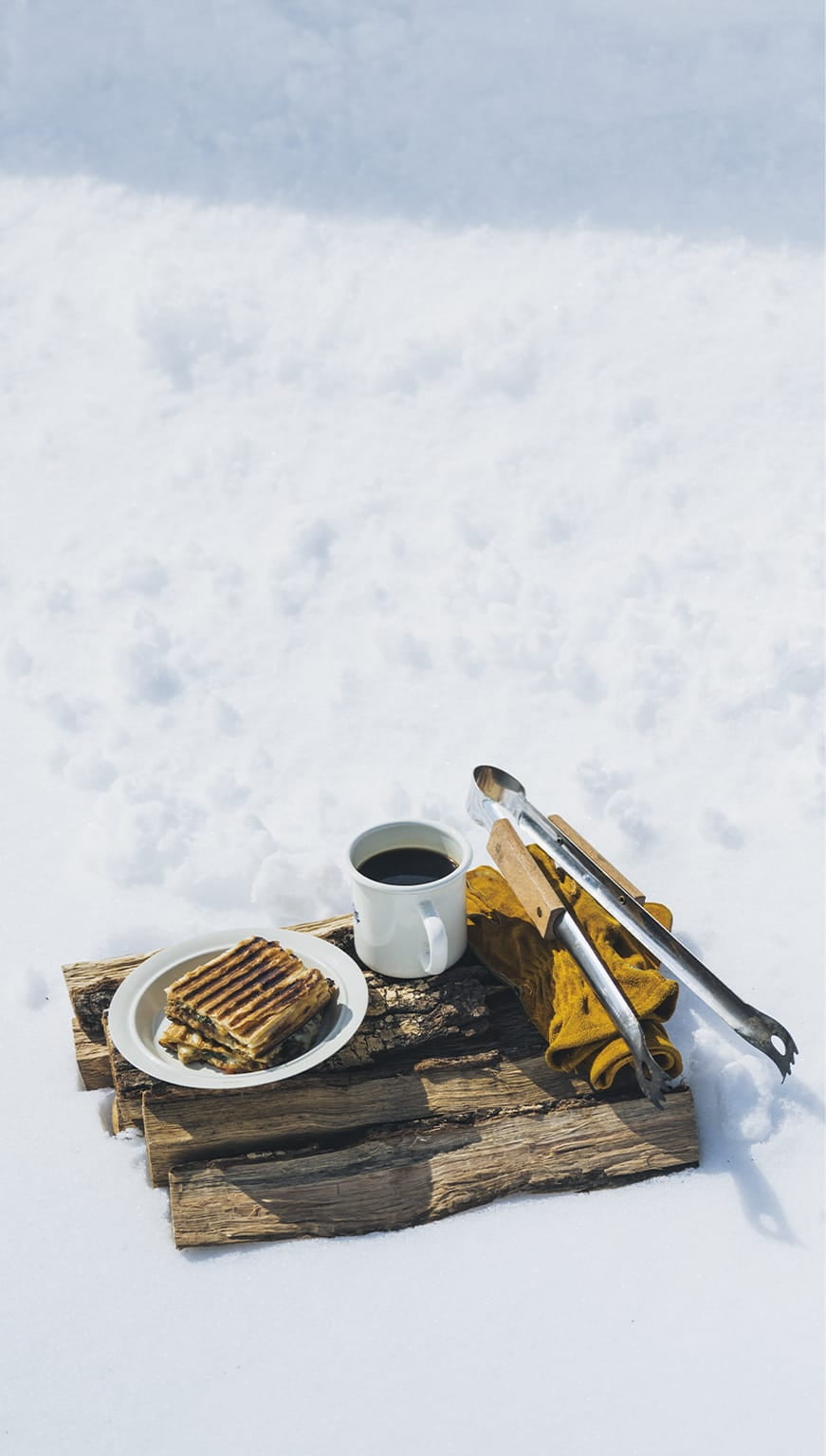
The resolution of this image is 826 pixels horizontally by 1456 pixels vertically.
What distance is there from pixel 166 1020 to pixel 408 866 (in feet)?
1.53

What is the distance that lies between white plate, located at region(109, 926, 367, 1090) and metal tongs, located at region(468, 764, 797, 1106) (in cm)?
34

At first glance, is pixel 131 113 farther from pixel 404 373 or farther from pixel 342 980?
pixel 342 980

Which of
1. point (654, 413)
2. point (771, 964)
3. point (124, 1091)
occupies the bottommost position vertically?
point (771, 964)

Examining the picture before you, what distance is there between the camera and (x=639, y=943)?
7.18 feet

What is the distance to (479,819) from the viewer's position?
230 cm

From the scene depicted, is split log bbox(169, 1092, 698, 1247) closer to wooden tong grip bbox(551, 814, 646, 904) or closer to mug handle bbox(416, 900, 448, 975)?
mug handle bbox(416, 900, 448, 975)

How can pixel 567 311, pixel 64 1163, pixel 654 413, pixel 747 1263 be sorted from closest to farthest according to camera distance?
pixel 747 1263 → pixel 64 1163 → pixel 654 413 → pixel 567 311

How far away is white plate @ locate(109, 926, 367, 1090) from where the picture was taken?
5.96ft

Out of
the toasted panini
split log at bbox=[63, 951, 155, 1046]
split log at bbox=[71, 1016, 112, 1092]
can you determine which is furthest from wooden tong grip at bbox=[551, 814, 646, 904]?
split log at bbox=[71, 1016, 112, 1092]

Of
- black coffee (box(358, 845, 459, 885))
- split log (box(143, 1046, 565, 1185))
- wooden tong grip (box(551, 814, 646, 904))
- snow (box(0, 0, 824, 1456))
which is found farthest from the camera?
wooden tong grip (box(551, 814, 646, 904))

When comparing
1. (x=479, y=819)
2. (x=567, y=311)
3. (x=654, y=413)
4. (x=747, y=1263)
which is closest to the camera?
(x=747, y=1263)

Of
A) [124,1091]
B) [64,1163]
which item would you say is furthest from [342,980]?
[64,1163]

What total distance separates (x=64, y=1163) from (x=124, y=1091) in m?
0.24

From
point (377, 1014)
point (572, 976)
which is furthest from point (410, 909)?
point (572, 976)
